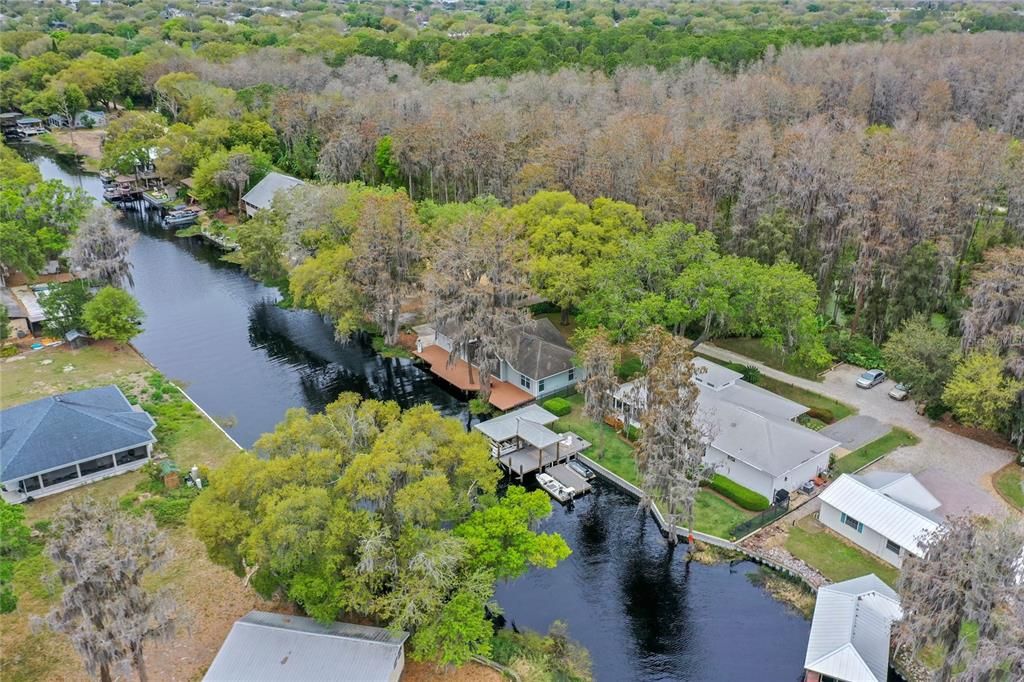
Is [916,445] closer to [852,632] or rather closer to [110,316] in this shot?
[852,632]

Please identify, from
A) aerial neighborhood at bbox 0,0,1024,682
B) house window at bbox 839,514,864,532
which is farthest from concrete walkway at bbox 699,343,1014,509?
house window at bbox 839,514,864,532

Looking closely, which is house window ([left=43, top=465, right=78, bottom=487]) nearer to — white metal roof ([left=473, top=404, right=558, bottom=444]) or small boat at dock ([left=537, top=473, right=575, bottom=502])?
white metal roof ([left=473, top=404, right=558, bottom=444])

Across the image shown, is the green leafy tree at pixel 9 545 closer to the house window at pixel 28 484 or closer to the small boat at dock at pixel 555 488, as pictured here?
the house window at pixel 28 484

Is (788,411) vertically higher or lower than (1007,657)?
lower

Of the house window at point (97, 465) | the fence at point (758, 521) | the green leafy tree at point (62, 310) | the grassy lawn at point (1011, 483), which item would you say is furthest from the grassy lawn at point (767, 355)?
the green leafy tree at point (62, 310)

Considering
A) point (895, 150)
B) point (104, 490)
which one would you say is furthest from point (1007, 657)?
point (895, 150)

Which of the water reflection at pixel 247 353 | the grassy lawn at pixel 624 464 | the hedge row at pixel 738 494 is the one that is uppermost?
the hedge row at pixel 738 494

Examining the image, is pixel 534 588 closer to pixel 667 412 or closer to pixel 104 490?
pixel 667 412
